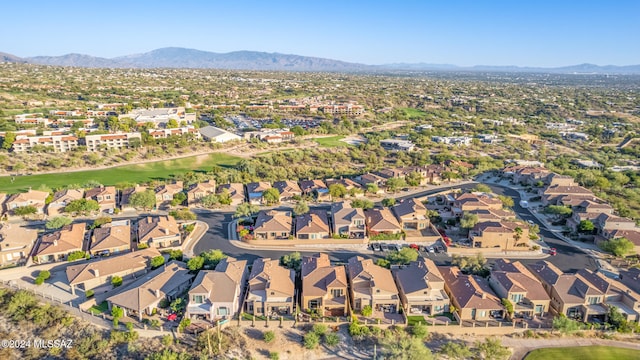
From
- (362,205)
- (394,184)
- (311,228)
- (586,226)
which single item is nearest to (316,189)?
(362,205)

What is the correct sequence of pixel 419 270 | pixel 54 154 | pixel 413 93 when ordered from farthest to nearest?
pixel 413 93
pixel 54 154
pixel 419 270

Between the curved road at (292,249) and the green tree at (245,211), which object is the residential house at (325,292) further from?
the green tree at (245,211)

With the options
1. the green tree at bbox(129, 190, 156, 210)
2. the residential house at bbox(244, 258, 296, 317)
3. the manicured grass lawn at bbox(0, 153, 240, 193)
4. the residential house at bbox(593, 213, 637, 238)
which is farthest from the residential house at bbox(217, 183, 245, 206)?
the residential house at bbox(593, 213, 637, 238)

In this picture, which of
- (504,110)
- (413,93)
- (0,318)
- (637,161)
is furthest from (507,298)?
(413,93)

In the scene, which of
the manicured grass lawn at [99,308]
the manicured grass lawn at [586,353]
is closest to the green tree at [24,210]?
the manicured grass lawn at [99,308]

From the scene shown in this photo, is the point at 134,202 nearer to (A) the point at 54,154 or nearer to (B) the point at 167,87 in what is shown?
(A) the point at 54,154

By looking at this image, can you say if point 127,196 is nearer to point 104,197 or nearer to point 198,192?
point 104,197
